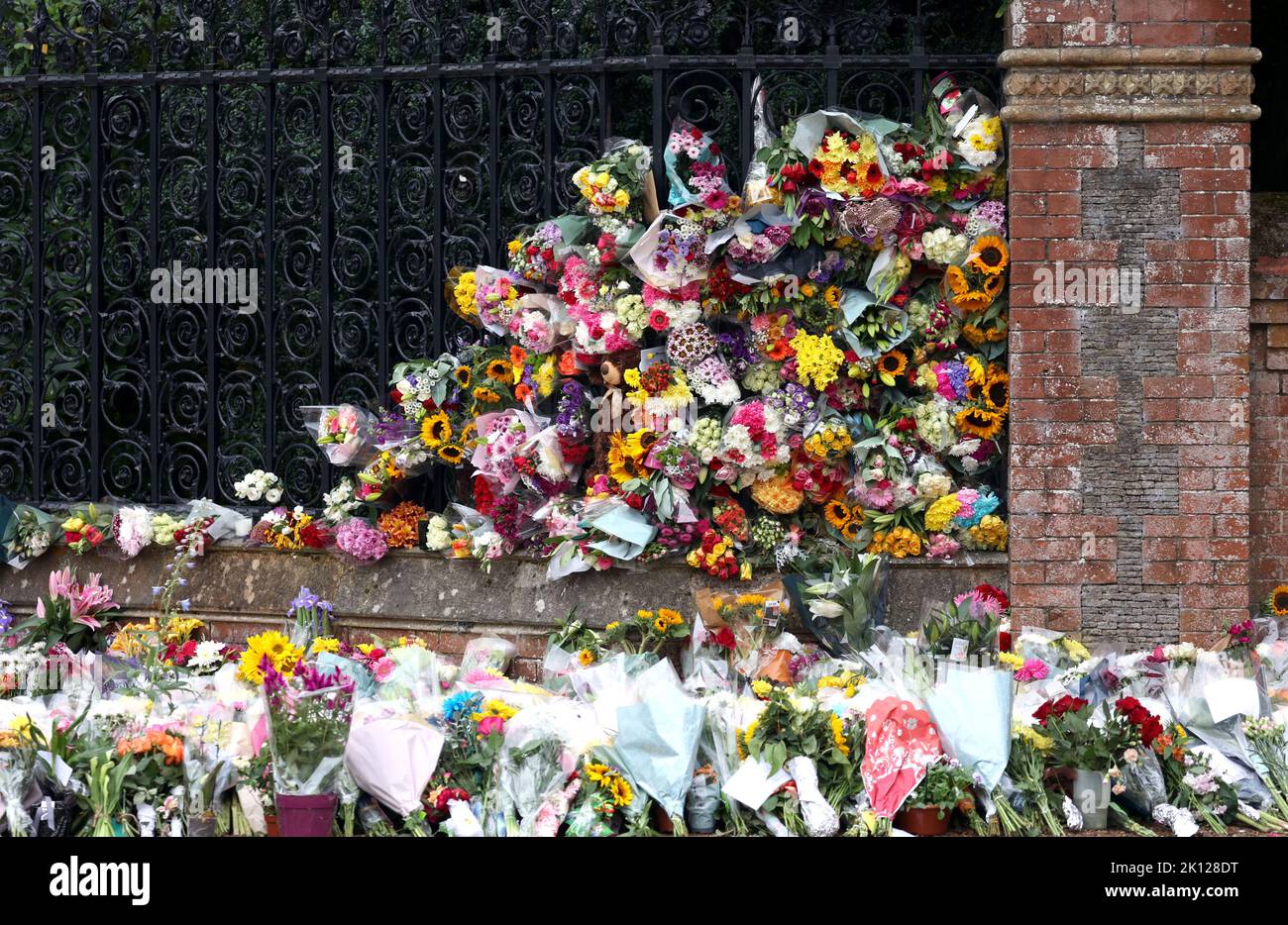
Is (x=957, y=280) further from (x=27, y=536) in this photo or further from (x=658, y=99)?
(x=27, y=536)

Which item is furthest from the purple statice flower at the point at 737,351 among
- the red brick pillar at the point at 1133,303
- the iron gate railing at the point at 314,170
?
the red brick pillar at the point at 1133,303

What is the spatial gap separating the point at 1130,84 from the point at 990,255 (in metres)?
0.76

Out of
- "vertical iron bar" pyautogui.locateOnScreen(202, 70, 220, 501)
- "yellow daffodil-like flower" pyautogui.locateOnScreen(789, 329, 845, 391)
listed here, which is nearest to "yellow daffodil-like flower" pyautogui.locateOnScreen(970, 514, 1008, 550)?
"yellow daffodil-like flower" pyautogui.locateOnScreen(789, 329, 845, 391)

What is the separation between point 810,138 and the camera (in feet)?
18.2

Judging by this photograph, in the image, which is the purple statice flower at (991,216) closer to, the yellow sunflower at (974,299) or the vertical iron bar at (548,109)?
the yellow sunflower at (974,299)

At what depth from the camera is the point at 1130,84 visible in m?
5.34

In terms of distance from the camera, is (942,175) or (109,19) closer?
(942,175)

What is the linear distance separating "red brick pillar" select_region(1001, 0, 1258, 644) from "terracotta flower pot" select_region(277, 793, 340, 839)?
2740 mm

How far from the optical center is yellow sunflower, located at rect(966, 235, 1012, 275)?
545cm

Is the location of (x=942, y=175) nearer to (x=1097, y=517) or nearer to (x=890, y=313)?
(x=890, y=313)

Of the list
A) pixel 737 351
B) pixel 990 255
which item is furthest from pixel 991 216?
pixel 737 351

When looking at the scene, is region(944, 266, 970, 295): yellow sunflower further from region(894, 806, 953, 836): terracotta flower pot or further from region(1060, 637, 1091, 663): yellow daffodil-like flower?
region(894, 806, 953, 836): terracotta flower pot

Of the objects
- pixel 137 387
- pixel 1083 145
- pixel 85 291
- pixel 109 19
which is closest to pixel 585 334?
pixel 1083 145

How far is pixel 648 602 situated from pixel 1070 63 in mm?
2462
